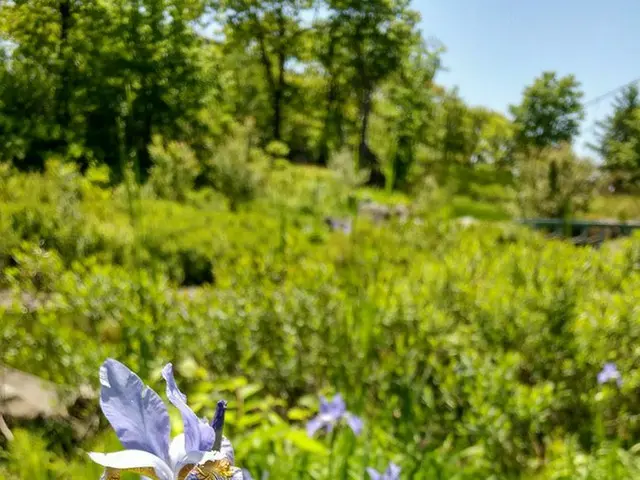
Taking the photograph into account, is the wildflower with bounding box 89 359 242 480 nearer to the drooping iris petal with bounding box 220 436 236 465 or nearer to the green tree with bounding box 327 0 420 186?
the drooping iris petal with bounding box 220 436 236 465

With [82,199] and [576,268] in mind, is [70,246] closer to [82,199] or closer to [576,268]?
[82,199]

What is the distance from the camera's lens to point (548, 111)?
388cm

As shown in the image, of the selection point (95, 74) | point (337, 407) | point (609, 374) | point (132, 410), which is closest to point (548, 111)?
point (609, 374)

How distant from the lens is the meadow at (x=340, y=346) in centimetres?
183

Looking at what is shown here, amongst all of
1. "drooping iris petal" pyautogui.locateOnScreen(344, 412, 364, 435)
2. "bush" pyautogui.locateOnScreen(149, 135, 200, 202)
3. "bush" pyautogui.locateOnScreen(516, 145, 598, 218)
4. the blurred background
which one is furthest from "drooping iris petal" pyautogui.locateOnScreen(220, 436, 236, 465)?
"bush" pyautogui.locateOnScreen(516, 145, 598, 218)

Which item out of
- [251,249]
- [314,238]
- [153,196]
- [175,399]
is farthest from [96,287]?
[314,238]

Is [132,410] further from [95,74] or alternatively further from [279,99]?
[279,99]

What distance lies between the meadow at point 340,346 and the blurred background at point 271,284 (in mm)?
13

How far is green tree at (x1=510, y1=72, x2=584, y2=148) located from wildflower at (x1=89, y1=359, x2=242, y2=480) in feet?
9.64

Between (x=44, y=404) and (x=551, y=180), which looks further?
(x=551, y=180)

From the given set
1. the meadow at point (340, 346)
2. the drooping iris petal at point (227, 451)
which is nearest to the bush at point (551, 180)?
the meadow at point (340, 346)

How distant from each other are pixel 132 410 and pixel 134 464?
1.3 inches

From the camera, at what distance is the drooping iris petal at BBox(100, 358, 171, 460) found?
38 centimetres

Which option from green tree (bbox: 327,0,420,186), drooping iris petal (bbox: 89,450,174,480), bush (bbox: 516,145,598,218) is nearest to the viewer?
drooping iris petal (bbox: 89,450,174,480)
